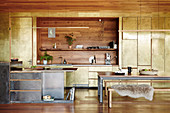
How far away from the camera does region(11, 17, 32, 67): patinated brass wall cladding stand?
702 cm

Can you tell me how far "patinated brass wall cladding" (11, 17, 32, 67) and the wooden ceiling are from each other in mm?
503

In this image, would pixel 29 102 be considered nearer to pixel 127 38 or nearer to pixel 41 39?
pixel 41 39

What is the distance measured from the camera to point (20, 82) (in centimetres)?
469

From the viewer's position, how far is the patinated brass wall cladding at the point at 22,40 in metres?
7.02

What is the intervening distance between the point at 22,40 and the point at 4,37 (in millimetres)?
675

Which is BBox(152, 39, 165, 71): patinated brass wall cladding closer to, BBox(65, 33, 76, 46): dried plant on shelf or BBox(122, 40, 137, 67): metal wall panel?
BBox(122, 40, 137, 67): metal wall panel

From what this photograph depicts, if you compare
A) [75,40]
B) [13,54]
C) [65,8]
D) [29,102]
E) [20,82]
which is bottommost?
[29,102]

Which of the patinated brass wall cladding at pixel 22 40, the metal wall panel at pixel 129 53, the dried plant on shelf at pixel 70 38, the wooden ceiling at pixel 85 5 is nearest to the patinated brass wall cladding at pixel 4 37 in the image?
the patinated brass wall cladding at pixel 22 40

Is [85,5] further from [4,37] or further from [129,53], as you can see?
[4,37]

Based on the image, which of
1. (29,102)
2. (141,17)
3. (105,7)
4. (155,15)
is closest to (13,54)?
(29,102)

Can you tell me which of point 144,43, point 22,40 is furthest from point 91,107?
point 22,40

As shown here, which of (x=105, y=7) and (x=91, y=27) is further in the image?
(x=91, y=27)

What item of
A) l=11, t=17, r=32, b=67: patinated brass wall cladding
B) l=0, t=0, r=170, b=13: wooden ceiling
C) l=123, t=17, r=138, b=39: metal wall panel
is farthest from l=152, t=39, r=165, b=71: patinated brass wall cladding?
l=11, t=17, r=32, b=67: patinated brass wall cladding

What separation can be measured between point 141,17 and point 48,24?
3618mm
